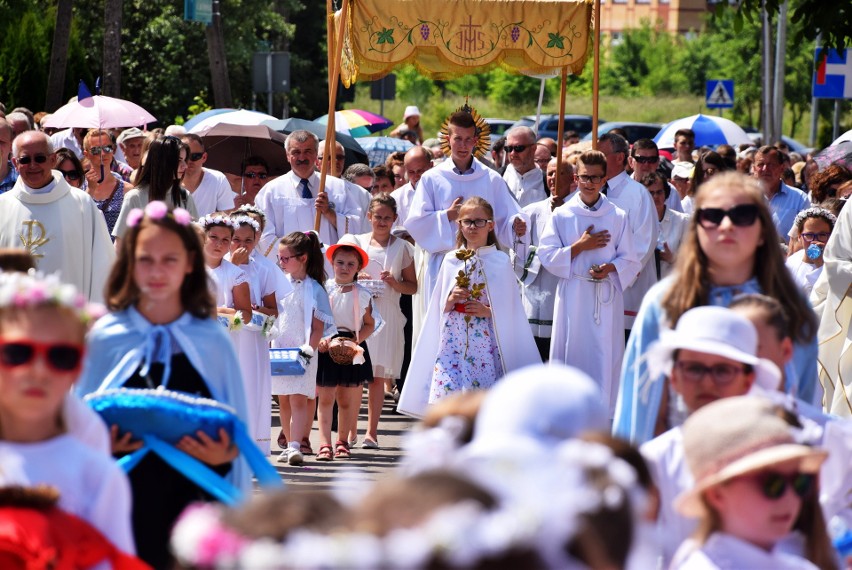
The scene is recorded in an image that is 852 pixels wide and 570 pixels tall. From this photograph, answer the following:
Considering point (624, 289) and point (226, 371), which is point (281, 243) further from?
point (226, 371)

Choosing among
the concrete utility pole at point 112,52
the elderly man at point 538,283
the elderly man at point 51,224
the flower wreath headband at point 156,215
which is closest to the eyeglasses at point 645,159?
the elderly man at point 538,283

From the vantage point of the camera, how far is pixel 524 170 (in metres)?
13.4

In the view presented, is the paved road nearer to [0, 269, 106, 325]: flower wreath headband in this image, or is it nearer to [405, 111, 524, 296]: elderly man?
[405, 111, 524, 296]: elderly man

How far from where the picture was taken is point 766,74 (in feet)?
105

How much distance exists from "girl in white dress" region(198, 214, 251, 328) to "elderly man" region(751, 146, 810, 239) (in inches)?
221

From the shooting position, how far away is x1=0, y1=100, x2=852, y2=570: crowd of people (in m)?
2.32

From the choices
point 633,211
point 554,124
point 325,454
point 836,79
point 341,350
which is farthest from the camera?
point 554,124

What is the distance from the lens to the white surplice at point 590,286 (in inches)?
427

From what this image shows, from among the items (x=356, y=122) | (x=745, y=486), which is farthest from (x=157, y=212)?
(x=356, y=122)

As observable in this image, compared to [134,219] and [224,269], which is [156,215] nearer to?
[134,219]

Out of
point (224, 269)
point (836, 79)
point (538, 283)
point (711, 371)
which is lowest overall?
point (538, 283)

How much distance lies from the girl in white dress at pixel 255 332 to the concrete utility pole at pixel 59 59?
16.0 metres

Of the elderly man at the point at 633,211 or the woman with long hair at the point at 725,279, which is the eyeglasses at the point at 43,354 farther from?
the elderly man at the point at 633,211

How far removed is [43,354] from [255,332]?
547cm
